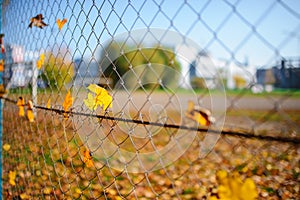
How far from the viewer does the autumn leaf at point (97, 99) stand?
137 centimetres

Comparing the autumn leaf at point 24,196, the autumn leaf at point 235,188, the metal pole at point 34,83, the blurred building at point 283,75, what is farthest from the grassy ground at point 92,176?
the blurred building at point 283,75

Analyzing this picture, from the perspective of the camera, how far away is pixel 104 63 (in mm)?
1559

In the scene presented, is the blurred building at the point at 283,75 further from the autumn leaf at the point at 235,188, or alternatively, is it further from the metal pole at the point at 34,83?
the metal pole at the point at 34,83

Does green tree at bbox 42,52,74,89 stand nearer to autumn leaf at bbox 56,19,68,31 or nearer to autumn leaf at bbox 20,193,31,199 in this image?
autumn leaf at bbox 56,19,68,31

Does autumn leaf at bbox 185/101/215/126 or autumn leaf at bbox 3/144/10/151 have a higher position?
autumn leaf at bbox 3/144/10/151

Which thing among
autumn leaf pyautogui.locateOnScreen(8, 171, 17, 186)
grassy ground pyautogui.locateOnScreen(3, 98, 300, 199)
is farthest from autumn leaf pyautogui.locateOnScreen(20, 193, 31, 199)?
autumn leaf pyautogui.locateOnScreen(8, 171, 17, 186)

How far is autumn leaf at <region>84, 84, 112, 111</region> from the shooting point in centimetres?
137

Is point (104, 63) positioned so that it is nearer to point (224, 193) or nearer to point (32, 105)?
point (32, 105)

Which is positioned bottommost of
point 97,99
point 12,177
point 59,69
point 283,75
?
point 283,75

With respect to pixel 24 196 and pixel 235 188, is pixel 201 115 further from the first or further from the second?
pixel 24 196

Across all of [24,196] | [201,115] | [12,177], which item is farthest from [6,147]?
[201,115]

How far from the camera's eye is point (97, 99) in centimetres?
145

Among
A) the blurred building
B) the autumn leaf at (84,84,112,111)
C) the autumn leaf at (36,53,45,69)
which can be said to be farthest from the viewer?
the autumn leaf at (36,53,45,69)

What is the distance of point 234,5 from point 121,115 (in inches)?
28.5
